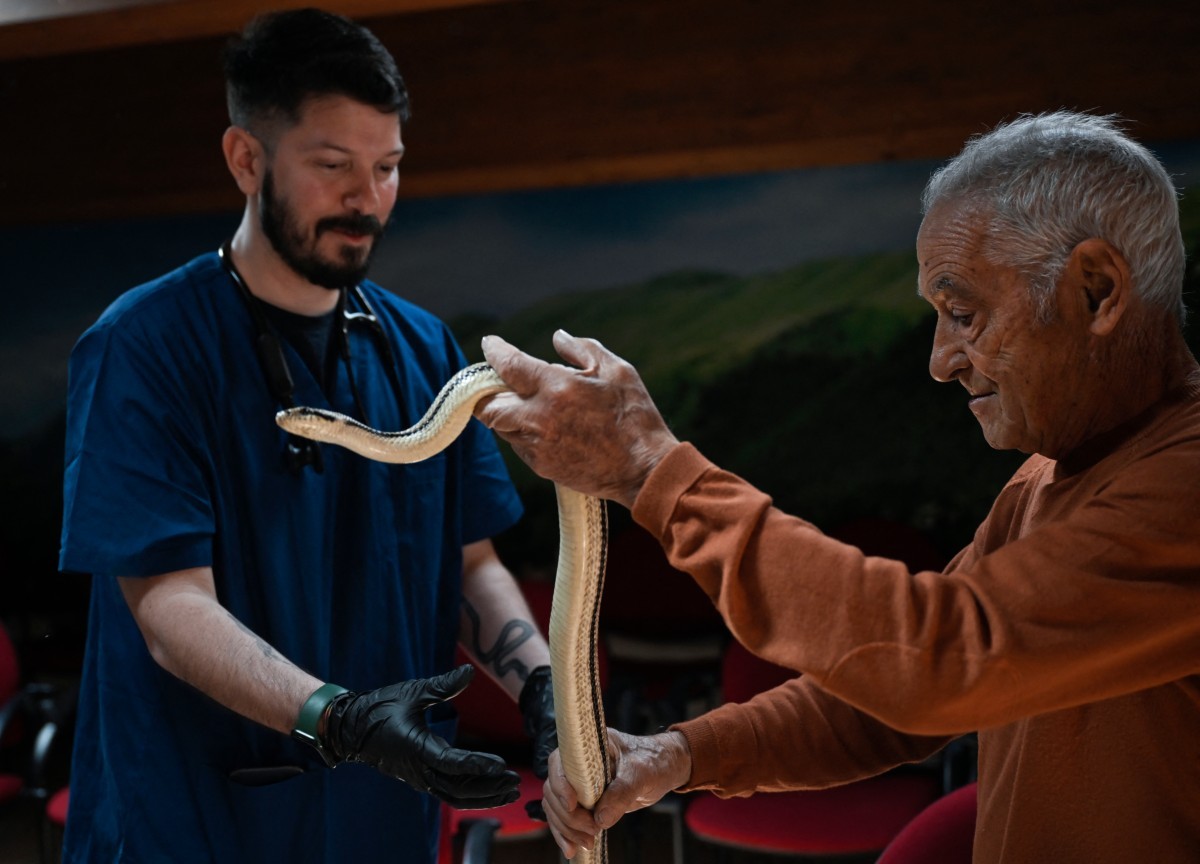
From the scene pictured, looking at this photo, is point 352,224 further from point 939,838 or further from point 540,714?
point 939,838

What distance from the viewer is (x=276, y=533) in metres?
1.91

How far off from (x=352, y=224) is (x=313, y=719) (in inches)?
32.4

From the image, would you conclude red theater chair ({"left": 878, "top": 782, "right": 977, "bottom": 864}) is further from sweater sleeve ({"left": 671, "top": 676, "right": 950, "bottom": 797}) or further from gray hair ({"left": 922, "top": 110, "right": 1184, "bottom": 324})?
gray hair ({"left": 922, "top": 110, "right": 1184, "bottom": 324})

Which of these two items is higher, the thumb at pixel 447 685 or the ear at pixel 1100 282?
the ear at pixel 1100 282

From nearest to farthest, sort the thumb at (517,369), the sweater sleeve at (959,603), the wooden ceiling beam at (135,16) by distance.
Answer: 1. the sweater sleeve at (959,603)
2. the thumb at (517,369)
3. the wooden ceiling beam at (135,16)

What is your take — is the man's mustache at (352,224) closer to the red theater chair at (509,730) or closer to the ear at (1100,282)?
the ear at (1100,282)

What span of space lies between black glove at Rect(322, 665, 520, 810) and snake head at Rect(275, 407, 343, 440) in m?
0.35

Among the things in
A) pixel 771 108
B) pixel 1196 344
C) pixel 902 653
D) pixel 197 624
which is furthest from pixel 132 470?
pixel 1196 344

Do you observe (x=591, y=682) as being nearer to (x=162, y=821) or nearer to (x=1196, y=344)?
(x=162, y=821)

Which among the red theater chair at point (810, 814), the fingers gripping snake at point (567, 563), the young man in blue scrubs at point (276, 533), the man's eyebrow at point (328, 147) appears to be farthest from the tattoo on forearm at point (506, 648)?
the red theater chair at point (810, 814)

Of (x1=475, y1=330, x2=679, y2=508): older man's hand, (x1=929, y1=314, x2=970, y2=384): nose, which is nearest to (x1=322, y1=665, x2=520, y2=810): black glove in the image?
(x1=475, y1=330, x2=679, y2=508): older man's hand

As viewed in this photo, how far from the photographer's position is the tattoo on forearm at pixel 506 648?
207cm

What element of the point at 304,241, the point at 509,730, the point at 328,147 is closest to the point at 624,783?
the point at 304,241

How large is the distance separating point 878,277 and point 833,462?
72cm
